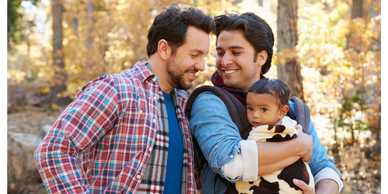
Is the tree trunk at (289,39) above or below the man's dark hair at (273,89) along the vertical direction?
above

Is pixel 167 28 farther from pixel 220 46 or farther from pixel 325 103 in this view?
pixel 325 103

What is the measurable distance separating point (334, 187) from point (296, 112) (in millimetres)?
510

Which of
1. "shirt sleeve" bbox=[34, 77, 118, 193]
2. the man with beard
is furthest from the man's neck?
"shirt sleeve" bbox=[34, 77, 118, 193]

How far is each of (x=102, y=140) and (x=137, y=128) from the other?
202 millimetres

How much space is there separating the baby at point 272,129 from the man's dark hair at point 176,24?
573 mm

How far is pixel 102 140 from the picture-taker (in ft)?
6.81

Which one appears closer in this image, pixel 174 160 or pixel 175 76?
pixel 174 160

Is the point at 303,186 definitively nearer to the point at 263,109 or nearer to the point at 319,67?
the point at 263,109

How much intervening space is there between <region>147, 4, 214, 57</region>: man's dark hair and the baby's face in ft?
2.00

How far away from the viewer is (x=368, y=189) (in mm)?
6445

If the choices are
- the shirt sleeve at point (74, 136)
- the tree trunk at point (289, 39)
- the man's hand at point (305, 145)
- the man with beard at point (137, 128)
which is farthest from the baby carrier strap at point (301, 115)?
the tree trunk at point (289, 39)

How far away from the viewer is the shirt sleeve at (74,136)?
186cm

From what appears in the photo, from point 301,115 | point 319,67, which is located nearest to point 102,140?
point 301,115

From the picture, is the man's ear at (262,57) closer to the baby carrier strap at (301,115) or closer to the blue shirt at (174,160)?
the baby carrier strap at (301,115)
